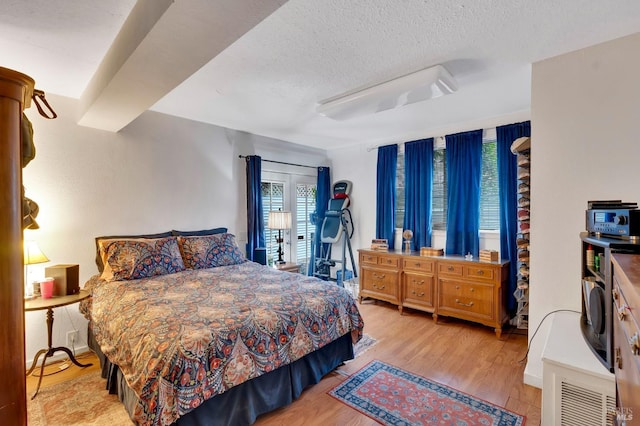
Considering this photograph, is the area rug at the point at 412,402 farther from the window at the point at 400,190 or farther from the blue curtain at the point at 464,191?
the window at the point at 400,190

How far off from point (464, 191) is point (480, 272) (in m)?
1.04

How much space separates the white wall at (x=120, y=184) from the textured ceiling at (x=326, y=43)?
452mm

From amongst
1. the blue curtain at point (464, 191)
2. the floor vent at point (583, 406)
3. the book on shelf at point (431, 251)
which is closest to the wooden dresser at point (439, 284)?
the book on shelf at point (431, 251)

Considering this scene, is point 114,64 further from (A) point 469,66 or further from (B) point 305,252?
(B) point 305,252

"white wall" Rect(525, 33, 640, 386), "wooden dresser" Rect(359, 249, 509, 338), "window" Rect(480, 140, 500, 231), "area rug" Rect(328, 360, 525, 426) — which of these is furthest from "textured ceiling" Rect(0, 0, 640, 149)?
"area rug" Rect(328, 360, 525, 426)

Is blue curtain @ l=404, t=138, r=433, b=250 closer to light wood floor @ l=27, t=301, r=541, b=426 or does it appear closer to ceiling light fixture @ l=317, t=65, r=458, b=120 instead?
light wood floor @ l=27, t=301, r=541, b=426

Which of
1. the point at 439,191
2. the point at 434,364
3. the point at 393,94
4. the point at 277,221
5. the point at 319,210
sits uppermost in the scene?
the point at 393,94

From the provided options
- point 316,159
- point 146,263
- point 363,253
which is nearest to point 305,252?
point 363,253

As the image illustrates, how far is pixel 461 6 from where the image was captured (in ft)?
5.32

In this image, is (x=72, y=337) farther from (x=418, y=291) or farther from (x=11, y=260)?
(x=418, y=291)


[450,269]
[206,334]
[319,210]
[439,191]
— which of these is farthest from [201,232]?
[439,191]

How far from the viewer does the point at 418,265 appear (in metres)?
3.70

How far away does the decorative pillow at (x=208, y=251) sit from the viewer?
126 inches

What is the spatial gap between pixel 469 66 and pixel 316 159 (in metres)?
3.21
